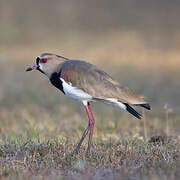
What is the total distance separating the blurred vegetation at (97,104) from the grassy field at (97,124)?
0.04 ft

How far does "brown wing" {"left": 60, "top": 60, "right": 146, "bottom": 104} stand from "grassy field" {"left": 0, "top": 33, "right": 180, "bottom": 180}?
0.56 m

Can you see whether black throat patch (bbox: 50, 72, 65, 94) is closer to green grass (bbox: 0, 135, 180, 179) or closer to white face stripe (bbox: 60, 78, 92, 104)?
white face stripe (bbox: 60, 78, 92, 104)

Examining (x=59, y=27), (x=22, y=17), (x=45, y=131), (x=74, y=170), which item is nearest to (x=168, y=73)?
(x=45, y=131)

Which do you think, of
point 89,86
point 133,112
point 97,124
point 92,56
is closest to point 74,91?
point 89,86

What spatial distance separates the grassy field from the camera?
4160mm

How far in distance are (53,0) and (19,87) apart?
60.8ft

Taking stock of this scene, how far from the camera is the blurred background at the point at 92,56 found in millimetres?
7777

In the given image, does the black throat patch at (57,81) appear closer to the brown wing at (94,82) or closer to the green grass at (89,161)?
the brown wing at (94,82)

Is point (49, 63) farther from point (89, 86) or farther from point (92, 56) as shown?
point (92, 56)

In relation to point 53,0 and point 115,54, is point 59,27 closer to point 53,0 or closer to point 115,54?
point 53,0

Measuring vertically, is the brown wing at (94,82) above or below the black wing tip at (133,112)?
above

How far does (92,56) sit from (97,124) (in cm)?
1022

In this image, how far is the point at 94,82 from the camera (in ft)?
15.6

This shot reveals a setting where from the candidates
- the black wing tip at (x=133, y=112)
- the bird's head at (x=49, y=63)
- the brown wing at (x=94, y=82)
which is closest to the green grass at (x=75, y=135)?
the black wing tip at (x=133, y=112)
